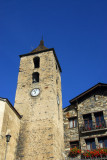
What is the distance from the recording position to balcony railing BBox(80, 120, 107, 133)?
16223 mm

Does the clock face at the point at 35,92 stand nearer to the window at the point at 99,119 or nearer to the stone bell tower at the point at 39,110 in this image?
the stone bell tower at the point at 39,110

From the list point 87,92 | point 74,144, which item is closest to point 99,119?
point 87,92

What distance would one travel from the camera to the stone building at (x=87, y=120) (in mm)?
16016

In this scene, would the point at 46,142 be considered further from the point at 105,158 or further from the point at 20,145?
the point at 105,158

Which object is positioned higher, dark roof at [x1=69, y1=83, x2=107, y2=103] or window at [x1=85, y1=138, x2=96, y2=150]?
dark roof at [x1=69, y1=83, x2=107, y2=103]

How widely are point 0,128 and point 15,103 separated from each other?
469 centimetres

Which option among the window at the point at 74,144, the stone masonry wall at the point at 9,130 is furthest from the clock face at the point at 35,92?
the window at the point at 74,144

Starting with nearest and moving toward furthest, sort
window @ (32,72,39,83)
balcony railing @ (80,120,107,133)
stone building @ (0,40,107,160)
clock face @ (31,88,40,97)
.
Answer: stone building @ (0,40,107,160) → balcony railing @ (80,120,107,133) → clock face @ (31,88,40,97) → window @ (32,72,39,83)

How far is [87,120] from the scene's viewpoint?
689 inches

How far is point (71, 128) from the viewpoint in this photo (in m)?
17.5

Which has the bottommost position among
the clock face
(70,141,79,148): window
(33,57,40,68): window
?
(70,141,79,148): window

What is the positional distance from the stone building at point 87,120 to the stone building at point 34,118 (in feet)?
2.67

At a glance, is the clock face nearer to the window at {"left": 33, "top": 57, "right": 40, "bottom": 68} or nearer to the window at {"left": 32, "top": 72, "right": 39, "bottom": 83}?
the window at {"left": 32, "top": 72, "right": 39, "bottom": 83}

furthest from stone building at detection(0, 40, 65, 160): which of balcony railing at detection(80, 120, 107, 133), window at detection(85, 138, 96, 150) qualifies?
window at detection(85, 138, 96, 150)
